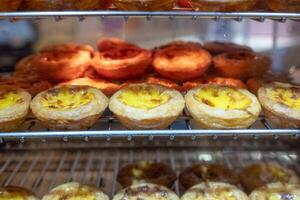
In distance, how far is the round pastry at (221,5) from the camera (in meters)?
1.58

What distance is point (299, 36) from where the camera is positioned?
2.38m

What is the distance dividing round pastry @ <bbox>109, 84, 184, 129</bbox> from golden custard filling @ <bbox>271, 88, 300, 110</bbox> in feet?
1.48

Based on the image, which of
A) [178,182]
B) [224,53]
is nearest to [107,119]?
[178,182]

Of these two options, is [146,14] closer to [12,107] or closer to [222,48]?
[12,107]

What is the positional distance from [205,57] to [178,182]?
29.0 inches

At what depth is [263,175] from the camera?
2.21m

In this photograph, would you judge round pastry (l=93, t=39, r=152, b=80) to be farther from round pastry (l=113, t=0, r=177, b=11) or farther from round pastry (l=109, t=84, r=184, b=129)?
round pastry (l=113, t=0, r=177, b=11)

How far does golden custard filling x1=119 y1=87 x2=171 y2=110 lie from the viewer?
5.88ft

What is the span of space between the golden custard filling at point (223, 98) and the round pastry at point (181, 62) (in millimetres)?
289

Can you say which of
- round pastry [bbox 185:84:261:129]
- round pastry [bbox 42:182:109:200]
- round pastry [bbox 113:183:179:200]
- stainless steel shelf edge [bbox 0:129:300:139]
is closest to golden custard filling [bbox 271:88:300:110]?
round pastry [bbox 185:84:261:129]

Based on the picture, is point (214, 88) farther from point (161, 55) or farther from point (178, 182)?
point (178, 182)

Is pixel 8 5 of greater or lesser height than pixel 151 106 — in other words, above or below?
above

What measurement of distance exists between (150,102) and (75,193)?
574 mm

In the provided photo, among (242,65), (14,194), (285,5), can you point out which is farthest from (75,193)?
(285,5)
